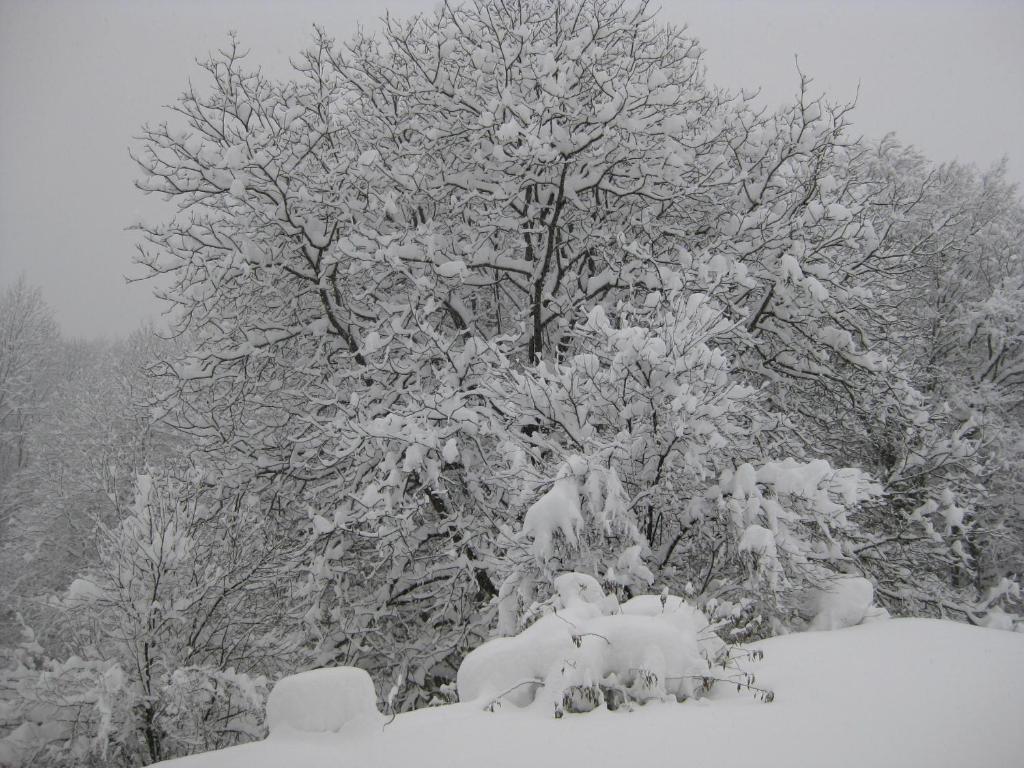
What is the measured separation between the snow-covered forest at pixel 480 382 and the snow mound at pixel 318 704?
5.85ft

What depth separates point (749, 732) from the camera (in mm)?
2395

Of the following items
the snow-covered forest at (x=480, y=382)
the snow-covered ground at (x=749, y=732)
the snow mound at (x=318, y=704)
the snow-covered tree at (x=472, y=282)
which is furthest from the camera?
the snow-covered tree at (x=472, y=282)

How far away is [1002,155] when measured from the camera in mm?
16703

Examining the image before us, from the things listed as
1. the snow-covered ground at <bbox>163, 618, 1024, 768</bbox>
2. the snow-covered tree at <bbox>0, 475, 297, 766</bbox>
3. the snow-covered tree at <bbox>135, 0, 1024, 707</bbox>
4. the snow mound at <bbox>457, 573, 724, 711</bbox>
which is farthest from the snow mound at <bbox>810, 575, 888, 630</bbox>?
the snow-covered tree at <bbox>0, 475, 297, 766</bbox>

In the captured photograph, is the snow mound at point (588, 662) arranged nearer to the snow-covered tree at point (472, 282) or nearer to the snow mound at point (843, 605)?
the snow mound at point (843, 605)

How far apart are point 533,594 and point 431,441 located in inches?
67.1

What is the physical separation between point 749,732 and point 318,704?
175 centimetres

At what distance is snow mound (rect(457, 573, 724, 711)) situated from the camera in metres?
2.75

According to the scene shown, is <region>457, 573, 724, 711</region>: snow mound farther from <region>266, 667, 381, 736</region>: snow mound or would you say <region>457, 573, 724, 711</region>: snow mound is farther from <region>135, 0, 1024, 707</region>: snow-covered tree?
<region>135, 0, 1024, 707</region>: snow-covered tree

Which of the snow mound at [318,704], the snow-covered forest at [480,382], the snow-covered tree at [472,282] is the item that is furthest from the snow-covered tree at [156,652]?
the snow mound at [318,704]

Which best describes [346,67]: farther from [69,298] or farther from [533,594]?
[69,298]

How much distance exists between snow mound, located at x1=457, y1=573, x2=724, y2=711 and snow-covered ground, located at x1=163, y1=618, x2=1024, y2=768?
0.11 meters

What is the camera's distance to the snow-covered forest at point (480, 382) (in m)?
4.79

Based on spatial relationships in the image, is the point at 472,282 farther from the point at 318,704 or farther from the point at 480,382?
the point at 318,704
